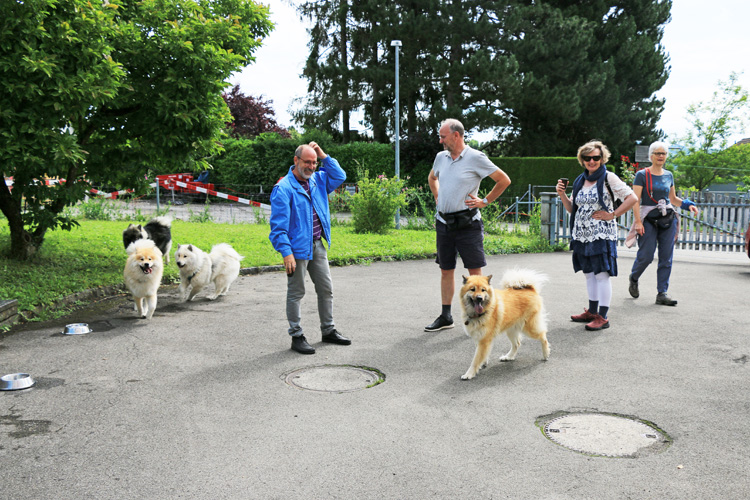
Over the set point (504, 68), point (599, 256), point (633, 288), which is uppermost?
point (504, 68)

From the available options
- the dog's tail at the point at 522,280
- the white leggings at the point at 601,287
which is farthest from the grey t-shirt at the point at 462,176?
the white leggings at the point at 601,287

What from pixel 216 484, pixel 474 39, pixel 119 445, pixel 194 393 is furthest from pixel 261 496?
pixel 474 39

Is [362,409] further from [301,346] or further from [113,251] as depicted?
[113,251]

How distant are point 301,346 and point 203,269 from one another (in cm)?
320

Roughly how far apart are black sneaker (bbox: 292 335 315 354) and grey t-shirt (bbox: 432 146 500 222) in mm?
2016

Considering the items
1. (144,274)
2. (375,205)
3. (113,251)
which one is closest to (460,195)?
(144,274)

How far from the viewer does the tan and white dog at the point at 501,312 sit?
5035 mm

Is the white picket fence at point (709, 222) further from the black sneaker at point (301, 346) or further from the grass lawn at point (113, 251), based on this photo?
the black sneaker at point (301, 346)

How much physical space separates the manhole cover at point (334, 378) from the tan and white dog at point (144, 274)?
9.54 feet

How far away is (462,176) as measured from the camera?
6215mm

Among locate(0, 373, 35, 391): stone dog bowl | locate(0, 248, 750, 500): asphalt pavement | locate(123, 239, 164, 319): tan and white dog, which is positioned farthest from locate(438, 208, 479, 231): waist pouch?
locate(0, 373, 35, 391): stone dog bowl

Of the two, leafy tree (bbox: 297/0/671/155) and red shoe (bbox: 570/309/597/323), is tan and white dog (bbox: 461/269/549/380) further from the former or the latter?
leafy tree (bbox: 297/0/671/155)

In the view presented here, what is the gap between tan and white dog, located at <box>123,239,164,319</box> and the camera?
711 cm

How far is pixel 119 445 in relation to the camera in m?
3.68
